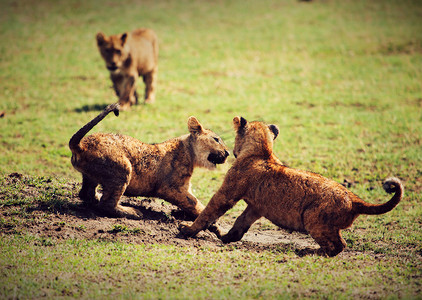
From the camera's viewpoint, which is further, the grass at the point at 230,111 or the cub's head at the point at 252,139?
the cub's head at the point at 252,139

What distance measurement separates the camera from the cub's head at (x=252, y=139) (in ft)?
23.3

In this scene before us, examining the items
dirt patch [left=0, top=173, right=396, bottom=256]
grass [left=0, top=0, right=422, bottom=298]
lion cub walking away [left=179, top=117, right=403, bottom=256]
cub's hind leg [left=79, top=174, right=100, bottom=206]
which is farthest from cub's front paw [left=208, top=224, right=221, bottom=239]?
cub's hind leg [left=79, top=174, right=100, bottom=206]

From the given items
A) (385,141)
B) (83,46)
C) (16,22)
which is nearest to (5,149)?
(385,141)

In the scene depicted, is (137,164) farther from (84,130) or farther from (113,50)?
(113,50)

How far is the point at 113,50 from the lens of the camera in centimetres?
1373

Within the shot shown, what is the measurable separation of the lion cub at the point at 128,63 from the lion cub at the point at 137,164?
6376mm

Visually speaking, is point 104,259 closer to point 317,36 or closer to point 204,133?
point 204,133

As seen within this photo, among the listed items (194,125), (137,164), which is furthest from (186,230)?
(194,125)

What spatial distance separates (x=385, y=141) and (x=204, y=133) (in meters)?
5.78

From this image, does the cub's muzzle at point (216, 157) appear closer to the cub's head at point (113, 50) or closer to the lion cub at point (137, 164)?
the lion cub at point (137, 164)

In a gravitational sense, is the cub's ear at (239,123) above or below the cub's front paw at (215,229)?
above

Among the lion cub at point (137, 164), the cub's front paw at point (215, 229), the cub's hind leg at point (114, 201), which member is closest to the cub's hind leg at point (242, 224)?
the cub's front paw at point (215, 229)

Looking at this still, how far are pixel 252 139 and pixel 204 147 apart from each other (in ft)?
3.13

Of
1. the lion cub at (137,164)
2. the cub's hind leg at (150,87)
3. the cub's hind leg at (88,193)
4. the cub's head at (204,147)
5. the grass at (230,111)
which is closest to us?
the grass at (230,111)
